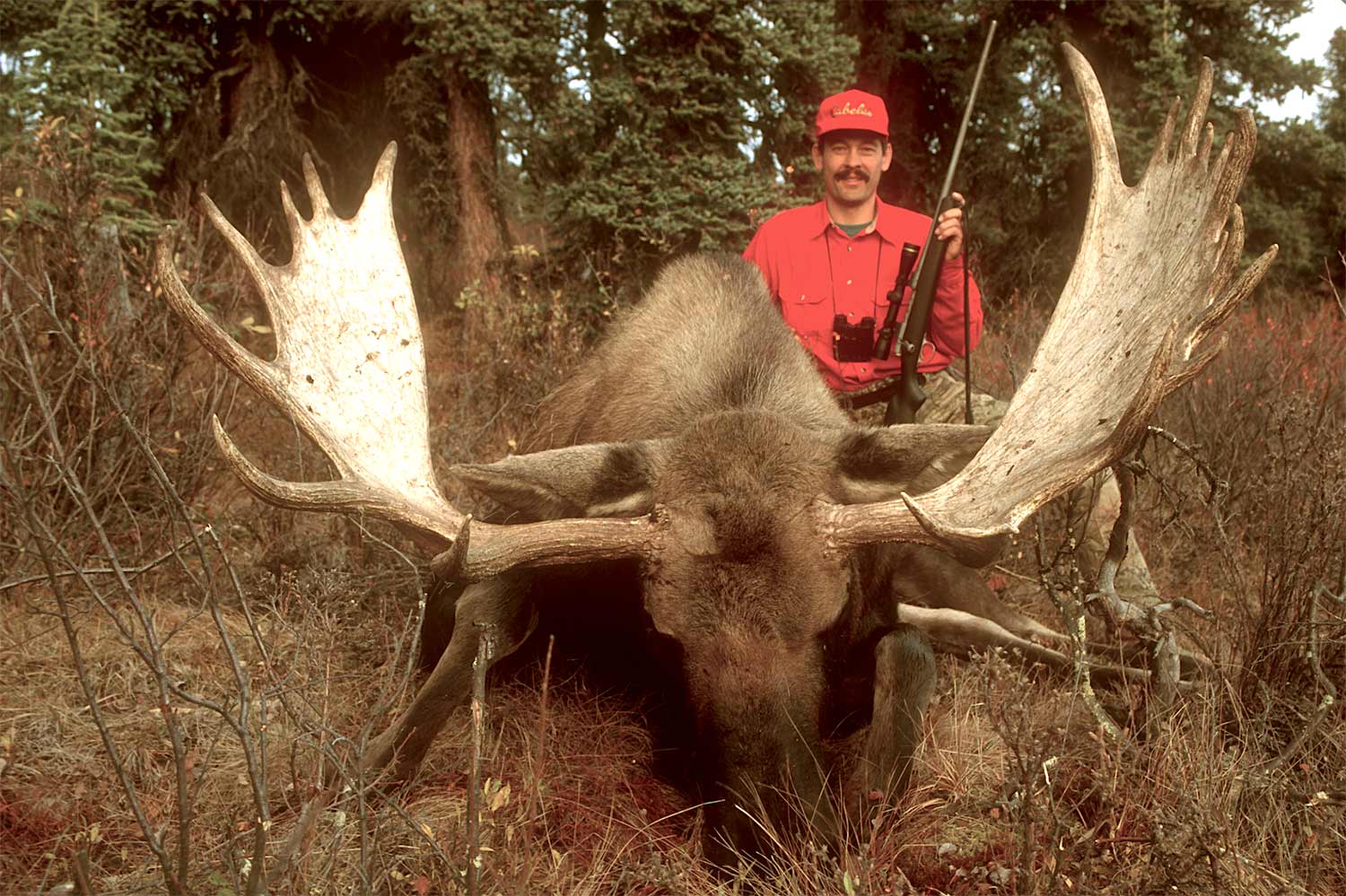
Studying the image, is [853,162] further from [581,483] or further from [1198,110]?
[581,483]

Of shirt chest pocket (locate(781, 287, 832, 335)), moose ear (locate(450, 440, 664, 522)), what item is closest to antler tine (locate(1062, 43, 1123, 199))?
moose ear (locate(450, 440, 664, 522))

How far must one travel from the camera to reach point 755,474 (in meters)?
3.06

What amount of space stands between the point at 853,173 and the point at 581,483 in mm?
3471

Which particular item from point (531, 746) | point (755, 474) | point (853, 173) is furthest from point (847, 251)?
point (531, 746)

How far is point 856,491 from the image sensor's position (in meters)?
3.18

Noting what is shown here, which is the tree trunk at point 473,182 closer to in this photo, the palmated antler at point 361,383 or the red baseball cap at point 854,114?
the red baseball cap at point 854,114

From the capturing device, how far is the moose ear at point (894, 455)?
125 inches

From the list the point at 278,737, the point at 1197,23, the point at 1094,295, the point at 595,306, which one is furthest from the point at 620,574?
the point at 1197,23

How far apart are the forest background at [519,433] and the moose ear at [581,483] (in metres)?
0.65

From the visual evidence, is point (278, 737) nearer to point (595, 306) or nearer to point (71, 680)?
point (71, 680)

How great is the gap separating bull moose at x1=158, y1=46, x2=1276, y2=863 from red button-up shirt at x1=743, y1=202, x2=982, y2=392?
1793 millimetres

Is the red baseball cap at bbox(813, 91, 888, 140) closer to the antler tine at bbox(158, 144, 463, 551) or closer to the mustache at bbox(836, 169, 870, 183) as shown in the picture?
the mustache at bbox(836, 169, 870, 183)

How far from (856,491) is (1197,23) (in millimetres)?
12290

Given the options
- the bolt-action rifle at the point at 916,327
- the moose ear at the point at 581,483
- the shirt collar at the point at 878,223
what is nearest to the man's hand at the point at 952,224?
the bolt-action rifle at the point at 916,327
